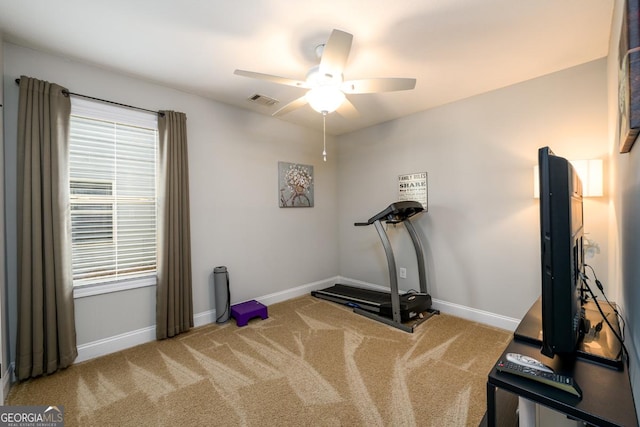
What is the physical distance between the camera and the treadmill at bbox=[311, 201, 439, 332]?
2.86 metres

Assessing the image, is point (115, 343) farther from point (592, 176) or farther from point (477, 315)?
point (592, 176)

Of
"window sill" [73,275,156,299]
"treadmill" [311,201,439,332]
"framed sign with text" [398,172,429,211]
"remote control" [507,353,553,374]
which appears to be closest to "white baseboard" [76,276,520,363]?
"treadmill" [311,201,439,332]

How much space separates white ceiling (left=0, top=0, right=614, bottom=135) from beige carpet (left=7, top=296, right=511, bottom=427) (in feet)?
7.99

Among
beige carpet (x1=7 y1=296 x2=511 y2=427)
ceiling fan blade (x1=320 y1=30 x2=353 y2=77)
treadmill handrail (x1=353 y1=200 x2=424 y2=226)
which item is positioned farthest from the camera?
treadmill handrail (x1=353 y1=200 x2=424 y2=226)

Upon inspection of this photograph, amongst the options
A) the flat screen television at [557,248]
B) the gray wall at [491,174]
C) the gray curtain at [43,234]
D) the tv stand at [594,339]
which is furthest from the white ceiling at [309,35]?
the tv stand at [594,339]

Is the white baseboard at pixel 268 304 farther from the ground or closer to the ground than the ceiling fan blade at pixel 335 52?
closer to the ground

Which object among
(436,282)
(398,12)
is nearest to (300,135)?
(398,12)

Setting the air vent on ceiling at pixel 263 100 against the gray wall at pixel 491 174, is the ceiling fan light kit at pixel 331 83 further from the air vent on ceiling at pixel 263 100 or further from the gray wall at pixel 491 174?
the gray wall at pixel 491 174

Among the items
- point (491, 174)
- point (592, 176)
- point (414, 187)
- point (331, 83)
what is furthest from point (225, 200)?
point (592, 176)

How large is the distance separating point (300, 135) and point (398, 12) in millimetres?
2321

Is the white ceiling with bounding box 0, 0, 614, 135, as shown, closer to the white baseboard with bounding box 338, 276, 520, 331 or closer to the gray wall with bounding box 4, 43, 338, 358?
the gray wall with bounding box 4, 43, 338, 358

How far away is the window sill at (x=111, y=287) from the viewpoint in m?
2.27

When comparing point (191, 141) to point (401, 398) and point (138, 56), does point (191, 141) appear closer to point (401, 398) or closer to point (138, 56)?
point (138, 56)

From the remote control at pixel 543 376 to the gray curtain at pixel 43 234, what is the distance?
285 centimetres
